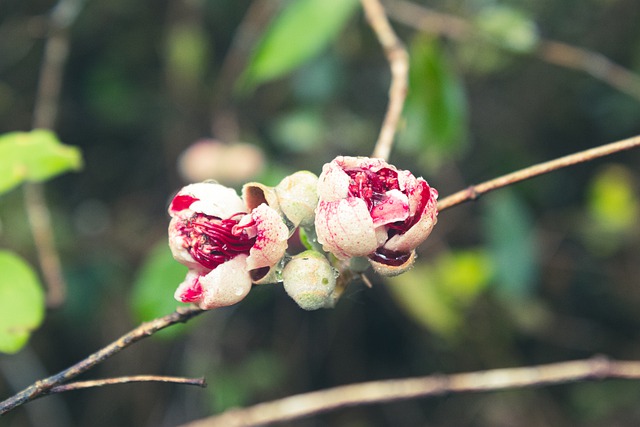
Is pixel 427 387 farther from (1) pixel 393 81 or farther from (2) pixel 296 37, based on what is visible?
(2) pixel 296 37

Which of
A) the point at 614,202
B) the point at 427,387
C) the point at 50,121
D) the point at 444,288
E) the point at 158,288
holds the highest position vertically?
the point at 50,121

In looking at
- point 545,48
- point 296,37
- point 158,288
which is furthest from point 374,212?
point 545,48

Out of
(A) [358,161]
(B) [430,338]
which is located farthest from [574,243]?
(A) [358,161]

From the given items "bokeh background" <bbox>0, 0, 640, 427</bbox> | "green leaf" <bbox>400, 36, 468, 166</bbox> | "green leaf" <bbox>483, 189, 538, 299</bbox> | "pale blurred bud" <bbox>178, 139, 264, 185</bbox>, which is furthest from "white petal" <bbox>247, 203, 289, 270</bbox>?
"green leaf" <bbox>483, 189, 538, 299</bbox>

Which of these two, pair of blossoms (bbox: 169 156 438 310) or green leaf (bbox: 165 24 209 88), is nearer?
pair of blossoms (bbox: 169 156 438 310)

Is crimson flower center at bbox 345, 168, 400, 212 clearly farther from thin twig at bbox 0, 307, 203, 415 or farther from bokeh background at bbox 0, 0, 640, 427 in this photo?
bokeh background at bbox 0, 0, 640, 427

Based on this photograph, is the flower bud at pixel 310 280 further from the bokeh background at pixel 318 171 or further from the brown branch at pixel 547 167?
the bokeh background at pixel 318 171
